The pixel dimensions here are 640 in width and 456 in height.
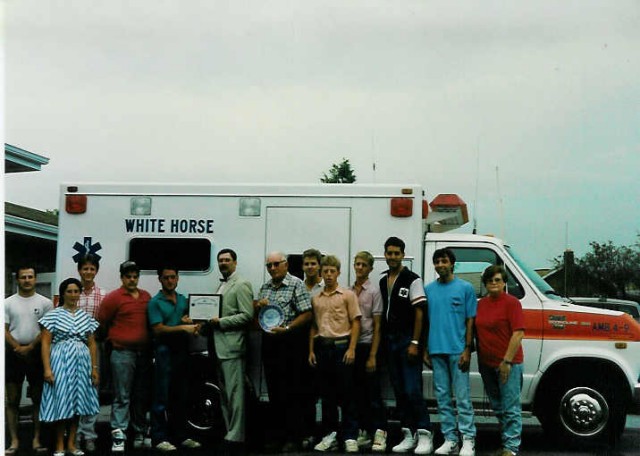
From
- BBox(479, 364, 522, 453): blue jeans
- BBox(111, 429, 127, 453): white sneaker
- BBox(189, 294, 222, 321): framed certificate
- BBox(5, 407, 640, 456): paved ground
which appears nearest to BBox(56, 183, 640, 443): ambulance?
BBox(5, 407, 640, 456): paved ground

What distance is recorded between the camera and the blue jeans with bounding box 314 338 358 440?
888 centimetres

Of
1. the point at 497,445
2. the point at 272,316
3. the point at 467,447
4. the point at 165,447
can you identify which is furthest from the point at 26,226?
the point at 467,447

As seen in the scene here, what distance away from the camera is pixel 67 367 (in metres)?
8.52

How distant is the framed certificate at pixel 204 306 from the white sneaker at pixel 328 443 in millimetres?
1490

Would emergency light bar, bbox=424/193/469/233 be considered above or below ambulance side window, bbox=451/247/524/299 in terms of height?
above

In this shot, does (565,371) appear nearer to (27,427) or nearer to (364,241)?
(364,241)

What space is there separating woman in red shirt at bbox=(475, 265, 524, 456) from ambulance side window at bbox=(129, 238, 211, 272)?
275 cm

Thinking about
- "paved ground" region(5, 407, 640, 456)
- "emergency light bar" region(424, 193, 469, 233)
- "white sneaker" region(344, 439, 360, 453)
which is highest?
"emergency light bar" region(424, 193, 469, 233)

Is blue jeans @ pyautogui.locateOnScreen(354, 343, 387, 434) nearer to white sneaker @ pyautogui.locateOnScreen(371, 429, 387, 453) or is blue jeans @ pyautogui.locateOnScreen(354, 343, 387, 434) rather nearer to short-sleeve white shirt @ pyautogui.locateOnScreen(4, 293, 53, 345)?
white sneaker @ pyautogui.locateOnScreen(371, 429, 387, 453)

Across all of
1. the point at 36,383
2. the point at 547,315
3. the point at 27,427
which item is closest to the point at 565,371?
the point at 547,315

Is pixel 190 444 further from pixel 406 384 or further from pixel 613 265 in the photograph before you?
pixel 613 265

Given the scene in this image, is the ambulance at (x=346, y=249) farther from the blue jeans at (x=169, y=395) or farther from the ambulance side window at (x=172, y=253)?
the blue jeans at (x=169, y=395)

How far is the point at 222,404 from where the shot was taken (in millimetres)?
9234

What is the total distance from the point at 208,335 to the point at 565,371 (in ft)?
11.2
